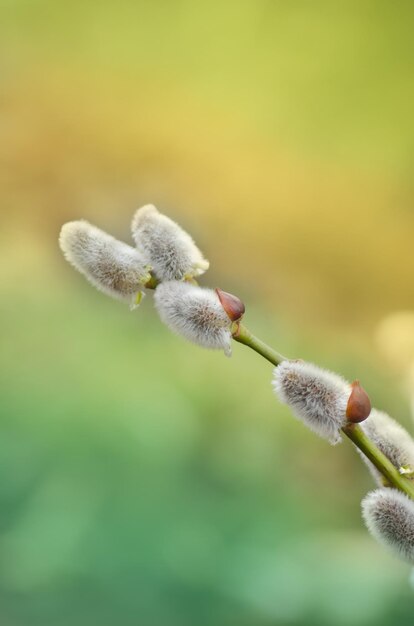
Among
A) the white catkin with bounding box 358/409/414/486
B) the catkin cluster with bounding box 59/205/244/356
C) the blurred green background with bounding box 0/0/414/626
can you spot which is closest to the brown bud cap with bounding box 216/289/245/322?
the catkin cluster with bounding box 59/205/244/356

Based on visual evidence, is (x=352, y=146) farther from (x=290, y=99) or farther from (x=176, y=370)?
(x=176, y=370)

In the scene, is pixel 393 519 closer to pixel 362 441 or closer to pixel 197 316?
pixel 362 441

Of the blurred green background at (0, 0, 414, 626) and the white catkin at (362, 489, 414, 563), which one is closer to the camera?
the white catkin at (362, 489, 414, 563)

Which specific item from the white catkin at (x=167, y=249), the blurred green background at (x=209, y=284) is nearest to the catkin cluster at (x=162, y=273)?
the white catkin at (x=167, y=249)

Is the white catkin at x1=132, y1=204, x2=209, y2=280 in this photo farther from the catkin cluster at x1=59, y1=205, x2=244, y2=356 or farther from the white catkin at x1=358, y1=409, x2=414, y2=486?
the white catkin at x1=358, y1=409, x2=414, y2=486

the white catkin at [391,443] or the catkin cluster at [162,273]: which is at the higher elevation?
the white catkin at [391,443]

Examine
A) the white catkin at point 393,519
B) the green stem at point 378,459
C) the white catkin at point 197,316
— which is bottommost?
the white catkin at point 393,519

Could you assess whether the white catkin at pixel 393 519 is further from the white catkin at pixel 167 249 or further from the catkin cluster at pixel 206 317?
the white catkin at pixel 167 249

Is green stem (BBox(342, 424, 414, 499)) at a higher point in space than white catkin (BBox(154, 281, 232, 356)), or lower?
higher

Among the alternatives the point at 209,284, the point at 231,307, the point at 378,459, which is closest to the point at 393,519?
the point at 378,459
